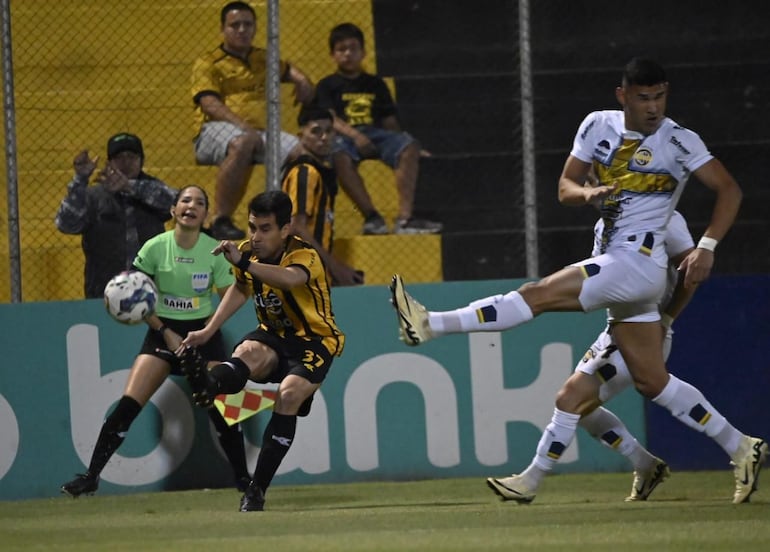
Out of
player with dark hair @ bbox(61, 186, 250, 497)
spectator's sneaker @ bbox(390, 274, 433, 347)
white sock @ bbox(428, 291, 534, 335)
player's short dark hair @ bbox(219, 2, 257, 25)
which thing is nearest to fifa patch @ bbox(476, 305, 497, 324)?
white sock @ bbox(428, 291, 534, 335)

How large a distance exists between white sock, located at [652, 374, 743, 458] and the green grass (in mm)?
363

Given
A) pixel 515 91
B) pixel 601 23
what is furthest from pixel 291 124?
pixel 601 23

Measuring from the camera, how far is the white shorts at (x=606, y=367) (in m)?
8.59

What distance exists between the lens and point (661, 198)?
8.05m

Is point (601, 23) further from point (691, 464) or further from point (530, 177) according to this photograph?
point (691, 464)

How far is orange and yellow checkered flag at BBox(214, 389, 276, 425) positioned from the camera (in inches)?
401

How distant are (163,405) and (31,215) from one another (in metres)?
1.90

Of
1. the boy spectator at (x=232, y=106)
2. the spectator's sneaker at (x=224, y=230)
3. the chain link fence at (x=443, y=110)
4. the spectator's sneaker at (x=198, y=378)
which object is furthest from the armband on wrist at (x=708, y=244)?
the spectator's sneaker at (x=224, y=230)

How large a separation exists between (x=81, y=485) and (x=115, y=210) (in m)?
2.13

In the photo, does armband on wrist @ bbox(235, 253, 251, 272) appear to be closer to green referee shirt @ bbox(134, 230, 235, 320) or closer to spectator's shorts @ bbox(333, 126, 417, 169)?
green referee shirt @ bbox(134, 230, 235, 320)

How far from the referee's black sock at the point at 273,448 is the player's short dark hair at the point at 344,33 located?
4561mm

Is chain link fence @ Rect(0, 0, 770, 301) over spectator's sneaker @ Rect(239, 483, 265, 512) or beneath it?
over

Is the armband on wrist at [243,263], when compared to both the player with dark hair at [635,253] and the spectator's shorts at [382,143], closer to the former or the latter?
the player with dark hair at [635,253]

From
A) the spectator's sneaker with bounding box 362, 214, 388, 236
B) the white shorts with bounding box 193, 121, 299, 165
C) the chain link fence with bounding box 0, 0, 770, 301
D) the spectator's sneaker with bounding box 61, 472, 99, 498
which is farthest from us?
the spectator's sneaker with bounding box 362, 214, 388, 236
